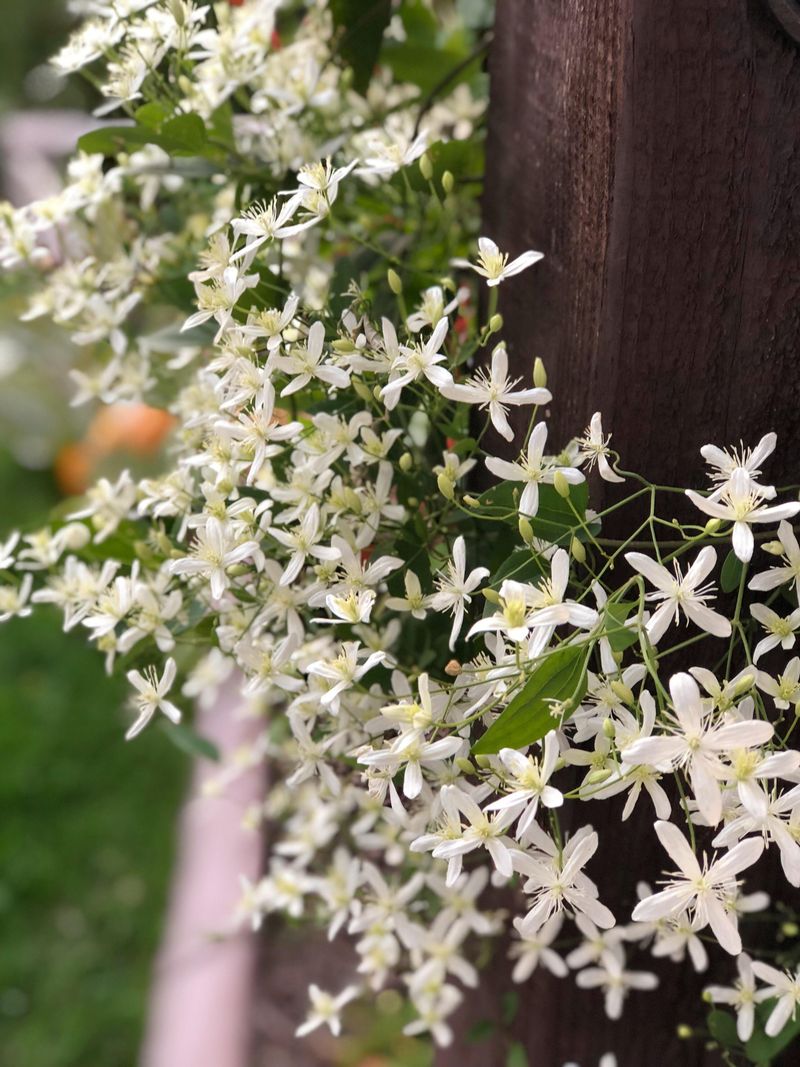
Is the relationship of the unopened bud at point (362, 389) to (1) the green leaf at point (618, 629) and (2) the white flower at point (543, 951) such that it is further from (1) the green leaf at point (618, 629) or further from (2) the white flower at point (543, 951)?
(2) the white flower at point (543, 951)

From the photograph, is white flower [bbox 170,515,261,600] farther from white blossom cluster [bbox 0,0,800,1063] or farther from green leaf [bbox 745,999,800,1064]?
green leaf [bbox 745,999,800,1064]

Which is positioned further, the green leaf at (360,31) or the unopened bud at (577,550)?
the green leaf at (360,31)

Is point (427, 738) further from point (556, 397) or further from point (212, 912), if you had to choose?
point (212, 912)

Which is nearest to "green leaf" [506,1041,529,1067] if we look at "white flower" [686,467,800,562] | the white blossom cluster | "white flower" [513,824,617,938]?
the white blossom cluster

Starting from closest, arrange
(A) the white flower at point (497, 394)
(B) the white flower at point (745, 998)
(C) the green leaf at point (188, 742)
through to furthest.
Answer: (A) the white flower at point (497, 394)
(B) the white flower at point (745, 998)
(C) the green leaf at point (188, 742)

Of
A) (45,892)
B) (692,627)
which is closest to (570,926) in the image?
(692,627)

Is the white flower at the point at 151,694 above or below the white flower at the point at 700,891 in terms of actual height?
Result: above

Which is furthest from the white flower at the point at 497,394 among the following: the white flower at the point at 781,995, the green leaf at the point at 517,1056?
the green leaf at the point at 517,1056

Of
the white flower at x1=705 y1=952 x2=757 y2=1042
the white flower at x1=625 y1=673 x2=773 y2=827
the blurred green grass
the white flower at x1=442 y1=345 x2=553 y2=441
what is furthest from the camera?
the blurred green grass

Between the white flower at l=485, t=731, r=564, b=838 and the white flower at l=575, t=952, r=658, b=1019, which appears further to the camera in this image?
the white flower at l=575, t=952, r=658, b=1019
